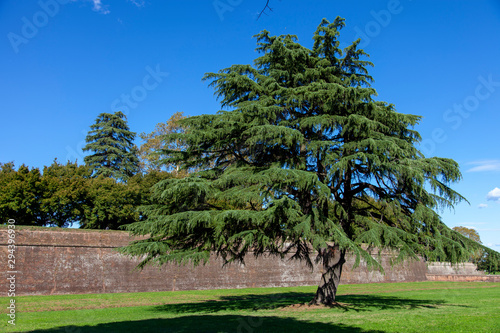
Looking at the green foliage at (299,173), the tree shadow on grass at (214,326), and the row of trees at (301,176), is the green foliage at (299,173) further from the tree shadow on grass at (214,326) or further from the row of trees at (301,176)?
the tree shadow on grass at (214,326)

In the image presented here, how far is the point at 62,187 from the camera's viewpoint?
25859 mm

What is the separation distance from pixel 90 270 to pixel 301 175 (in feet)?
45.0

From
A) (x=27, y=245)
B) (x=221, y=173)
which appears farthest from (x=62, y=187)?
(x=221, y=173)

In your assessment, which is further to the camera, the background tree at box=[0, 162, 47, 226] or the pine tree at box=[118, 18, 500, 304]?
the background tree at box=[0, 162, 47, 226]

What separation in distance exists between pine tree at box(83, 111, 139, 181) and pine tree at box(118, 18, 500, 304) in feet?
90.8

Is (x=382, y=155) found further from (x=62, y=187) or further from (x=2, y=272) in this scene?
(x=62, y=187)

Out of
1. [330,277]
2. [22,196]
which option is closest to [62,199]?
[22,196]

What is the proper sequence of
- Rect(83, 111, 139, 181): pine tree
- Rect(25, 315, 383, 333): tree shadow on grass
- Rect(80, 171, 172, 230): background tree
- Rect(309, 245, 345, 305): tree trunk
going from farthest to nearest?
Rect(83, 111, 139, 181): pine tree, Rect(80, 171, 172, 230): background tree, Rect(309, 245, 345, 305): tree trunk, Rect(25, 315, 383, 333): tree shadow on grass

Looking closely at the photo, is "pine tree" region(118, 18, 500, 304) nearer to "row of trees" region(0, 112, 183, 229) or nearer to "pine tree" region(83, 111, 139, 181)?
"row of trees" region(0, 112, 183, 229)

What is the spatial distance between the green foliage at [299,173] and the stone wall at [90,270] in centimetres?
833

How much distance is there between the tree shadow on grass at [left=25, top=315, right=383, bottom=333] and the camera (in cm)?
796

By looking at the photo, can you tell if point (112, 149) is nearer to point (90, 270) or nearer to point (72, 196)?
point (72, 196)

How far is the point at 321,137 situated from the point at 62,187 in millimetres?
20280

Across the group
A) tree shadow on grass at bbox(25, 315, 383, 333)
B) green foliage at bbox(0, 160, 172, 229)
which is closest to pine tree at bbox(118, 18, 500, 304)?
tree shadow on grass at bbox(25, 315, 383, 333)
